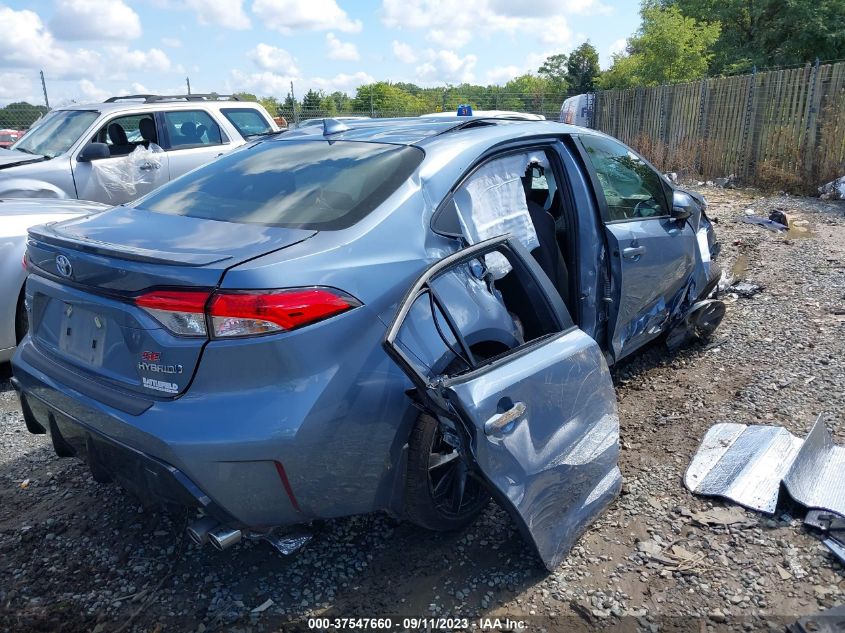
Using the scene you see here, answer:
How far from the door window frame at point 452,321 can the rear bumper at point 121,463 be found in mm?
784

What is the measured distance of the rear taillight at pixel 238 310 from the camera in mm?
Result: 2047

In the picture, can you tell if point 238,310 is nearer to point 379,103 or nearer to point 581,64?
point 379,103

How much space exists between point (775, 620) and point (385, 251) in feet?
6.33

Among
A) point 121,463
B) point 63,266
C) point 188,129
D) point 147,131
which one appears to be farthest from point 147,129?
point 121,463

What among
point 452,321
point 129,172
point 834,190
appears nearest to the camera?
point 452,321

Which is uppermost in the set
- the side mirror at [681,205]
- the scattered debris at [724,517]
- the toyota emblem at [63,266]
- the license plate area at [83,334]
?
the toyota emblem at [63,266]

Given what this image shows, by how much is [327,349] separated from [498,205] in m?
1.36

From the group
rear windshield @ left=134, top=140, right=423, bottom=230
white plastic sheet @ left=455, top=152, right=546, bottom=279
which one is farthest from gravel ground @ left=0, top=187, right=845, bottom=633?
rear windshield @ left=134, top=140, right=423, bottom=230

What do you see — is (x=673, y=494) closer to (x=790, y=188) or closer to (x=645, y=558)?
(x=645, y=558)

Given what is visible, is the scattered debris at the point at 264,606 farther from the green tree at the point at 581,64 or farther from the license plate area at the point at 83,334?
the green tree at the point at 581,64

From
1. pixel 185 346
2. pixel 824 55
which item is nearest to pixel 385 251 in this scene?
pixel 185 346

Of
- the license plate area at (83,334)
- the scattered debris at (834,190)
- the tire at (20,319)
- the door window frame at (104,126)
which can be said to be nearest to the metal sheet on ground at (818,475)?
the license plate area at (83,334)

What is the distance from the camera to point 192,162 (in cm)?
816

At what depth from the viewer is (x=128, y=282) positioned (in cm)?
219
